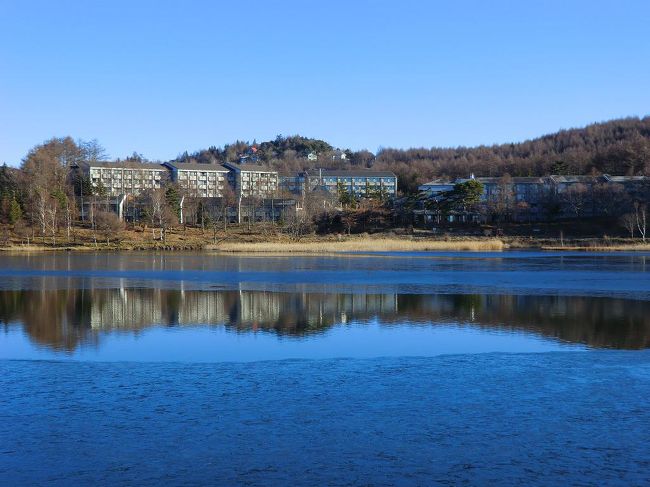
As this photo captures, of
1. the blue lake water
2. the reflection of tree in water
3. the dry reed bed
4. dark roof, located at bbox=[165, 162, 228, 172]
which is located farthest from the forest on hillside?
the blue lake water

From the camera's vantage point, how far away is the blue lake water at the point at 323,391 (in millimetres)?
7246

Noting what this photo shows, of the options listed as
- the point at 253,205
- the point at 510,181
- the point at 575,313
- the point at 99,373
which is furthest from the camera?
Result: the point at 510,181

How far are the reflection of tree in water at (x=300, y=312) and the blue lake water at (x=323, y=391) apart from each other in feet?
0.35

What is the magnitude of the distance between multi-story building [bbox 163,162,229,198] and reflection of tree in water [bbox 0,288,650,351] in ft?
302

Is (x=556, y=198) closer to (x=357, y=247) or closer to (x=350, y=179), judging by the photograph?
(x=357, y=247)

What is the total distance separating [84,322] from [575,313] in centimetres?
1370

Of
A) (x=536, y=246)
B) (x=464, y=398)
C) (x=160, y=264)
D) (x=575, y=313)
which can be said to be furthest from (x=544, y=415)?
(x=536, y=246)

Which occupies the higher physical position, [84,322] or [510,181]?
[510,181]

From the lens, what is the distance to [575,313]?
65.2 ft

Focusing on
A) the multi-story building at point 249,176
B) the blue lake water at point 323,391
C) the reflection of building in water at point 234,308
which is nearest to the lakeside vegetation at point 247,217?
the multi-story building at point 249,176

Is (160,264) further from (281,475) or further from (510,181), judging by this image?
(510,181)

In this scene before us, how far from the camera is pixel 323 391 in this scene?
10.2 m

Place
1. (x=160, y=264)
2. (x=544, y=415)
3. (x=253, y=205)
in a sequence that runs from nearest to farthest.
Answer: (x=544, y=415) < (x=160, y=264) < (x=253, y=205)

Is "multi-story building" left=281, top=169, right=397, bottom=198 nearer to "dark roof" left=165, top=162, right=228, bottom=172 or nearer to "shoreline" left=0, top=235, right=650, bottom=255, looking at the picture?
"dark roof" left=165, top=162, right=228, bottom=172
